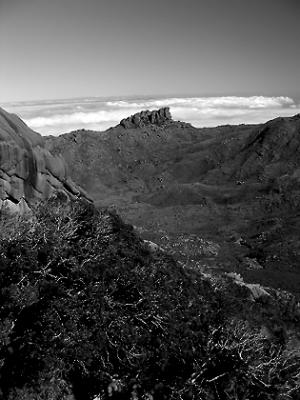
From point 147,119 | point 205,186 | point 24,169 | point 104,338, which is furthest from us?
point 147,119

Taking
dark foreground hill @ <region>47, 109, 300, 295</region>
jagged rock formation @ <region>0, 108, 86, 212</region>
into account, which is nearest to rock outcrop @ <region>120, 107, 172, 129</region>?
dark foreground hill @ <region>47, 109, 300, 295</region>

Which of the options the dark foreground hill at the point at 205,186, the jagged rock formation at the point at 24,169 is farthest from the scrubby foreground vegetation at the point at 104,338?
the dark foreground hill at the point at 205,186

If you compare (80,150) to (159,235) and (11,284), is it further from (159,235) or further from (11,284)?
(11,284)

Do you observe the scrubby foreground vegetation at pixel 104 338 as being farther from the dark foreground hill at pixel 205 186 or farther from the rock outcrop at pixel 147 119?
the rock outcrop at pixel 147 119

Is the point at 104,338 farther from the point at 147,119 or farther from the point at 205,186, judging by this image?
the point at 147,119

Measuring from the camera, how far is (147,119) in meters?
158

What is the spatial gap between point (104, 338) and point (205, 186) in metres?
83.6

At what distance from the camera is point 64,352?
13.3m

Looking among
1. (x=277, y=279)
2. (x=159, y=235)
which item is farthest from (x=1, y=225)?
(x=159, y=235)

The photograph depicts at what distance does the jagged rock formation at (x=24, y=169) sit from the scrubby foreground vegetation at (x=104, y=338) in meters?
5.27

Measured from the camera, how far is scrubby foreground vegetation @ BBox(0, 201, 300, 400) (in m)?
13.0

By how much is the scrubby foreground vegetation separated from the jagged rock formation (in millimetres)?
5274

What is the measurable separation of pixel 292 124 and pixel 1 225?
114809 mm

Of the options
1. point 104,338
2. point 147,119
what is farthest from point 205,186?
point 104,338
